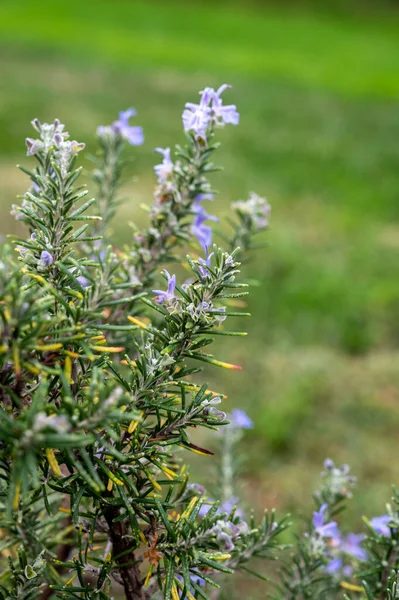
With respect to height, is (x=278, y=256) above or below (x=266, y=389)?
above

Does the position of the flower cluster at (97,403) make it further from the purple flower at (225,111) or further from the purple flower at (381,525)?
the purple flower at (381,525)

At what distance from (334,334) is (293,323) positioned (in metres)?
0.23

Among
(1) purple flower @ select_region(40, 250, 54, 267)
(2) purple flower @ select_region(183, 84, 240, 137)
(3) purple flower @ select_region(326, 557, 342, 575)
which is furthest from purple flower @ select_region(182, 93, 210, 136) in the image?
(3) purple flower @ select_region(326, 557, 342, 575)

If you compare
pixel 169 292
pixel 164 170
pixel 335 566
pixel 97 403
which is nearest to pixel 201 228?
pixel 164 170

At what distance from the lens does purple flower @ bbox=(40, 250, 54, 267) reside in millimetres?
557

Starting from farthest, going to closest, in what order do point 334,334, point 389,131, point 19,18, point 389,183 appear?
point 19,18 → point 389,131 → point 389,183 → point 334,334

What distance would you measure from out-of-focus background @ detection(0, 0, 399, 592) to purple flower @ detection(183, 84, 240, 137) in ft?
5.48

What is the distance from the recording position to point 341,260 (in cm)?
409

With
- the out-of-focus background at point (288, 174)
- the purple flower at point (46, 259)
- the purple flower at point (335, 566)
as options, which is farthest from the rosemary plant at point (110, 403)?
the out-of-focus background at point (288, 174)

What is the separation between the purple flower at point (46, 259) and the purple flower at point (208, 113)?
0.26m

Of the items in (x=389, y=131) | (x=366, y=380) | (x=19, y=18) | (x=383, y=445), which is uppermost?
(x=19, y=18)

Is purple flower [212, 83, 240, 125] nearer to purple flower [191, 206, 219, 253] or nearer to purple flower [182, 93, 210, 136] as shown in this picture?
purple flower [182, 93, 210, 136]

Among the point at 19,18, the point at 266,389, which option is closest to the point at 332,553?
the point at 266,389

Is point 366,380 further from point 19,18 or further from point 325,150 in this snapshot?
point 19,18
